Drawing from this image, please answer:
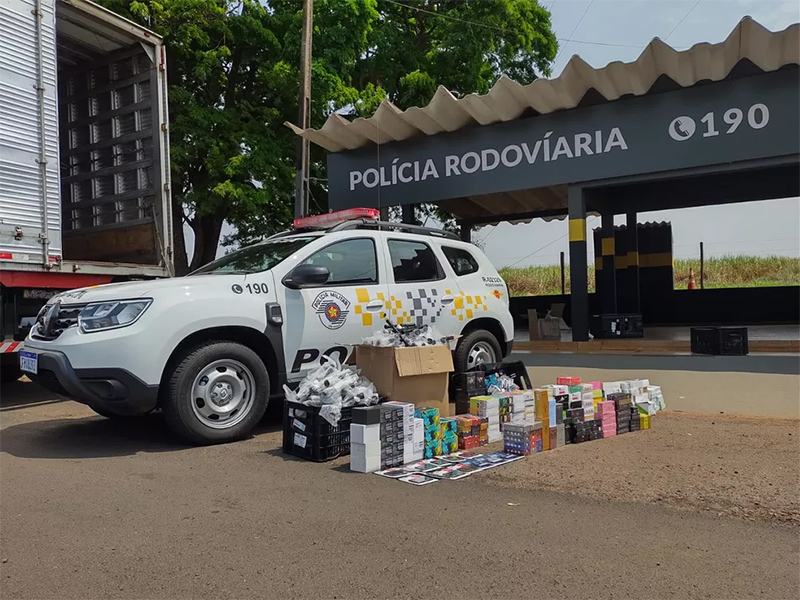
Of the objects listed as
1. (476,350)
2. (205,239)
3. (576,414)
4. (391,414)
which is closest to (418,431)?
(391,414)

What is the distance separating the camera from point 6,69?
707 cm

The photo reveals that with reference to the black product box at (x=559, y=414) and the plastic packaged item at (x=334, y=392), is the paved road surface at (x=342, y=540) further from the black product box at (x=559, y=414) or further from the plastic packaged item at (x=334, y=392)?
the black product box at (x=559, y=414)

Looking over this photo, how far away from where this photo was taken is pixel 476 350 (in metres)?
7.04

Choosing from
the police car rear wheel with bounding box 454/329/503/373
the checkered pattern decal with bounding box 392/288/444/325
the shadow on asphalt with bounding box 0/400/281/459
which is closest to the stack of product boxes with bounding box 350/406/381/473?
the shadow on asphalt with bounding box 0/400/281/459

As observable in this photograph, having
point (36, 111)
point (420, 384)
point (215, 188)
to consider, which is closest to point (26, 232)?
point (36, 111)

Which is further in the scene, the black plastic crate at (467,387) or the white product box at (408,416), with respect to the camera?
the black plastic crate at (467,387)

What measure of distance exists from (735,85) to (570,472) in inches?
330

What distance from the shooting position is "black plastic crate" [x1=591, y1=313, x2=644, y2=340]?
13.5 m

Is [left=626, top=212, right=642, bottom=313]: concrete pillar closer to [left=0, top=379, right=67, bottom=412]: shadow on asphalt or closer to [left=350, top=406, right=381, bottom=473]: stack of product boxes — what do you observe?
[left=0, top=379, right=67, bottom=412]: shadow on asphalt

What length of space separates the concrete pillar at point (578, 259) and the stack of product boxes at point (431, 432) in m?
7.68

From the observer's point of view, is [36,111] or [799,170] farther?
[799,170]

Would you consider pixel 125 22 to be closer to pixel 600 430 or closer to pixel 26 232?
pixel 26 232

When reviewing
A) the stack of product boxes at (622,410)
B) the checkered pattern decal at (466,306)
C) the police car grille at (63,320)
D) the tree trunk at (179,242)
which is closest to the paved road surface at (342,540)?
the police car grille at (63,320)

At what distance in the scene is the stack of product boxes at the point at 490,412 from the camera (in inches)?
207
